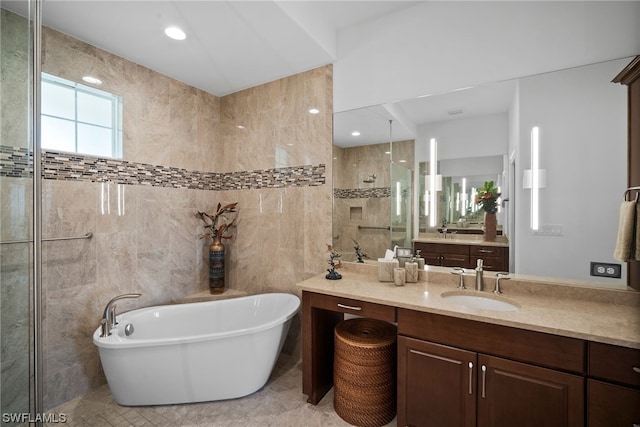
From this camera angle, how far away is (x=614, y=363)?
1.20 m

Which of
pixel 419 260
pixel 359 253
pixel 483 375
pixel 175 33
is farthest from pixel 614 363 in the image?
pixel 175 33

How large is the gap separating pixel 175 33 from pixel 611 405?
3166 millimetres

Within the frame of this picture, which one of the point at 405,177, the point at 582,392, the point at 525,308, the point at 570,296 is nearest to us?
the point at 582,392

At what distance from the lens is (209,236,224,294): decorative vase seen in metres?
2.86

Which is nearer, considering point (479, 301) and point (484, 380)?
point (484, 380)

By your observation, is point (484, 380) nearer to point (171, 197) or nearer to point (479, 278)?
point (479, 278)

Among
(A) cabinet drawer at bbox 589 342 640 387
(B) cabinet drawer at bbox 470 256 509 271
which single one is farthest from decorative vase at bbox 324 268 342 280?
(A) cabinet drawer at bbox 589 342 640 387

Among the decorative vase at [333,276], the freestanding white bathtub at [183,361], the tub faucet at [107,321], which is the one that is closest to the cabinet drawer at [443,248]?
the decorative vase at [333,276]

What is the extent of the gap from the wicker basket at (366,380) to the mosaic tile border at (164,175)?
134 centimetres

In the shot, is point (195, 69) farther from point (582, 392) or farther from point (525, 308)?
point (582, 392)

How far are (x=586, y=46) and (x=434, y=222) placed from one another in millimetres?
1311

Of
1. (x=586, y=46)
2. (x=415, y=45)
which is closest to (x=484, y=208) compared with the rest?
(x=586, y=46)

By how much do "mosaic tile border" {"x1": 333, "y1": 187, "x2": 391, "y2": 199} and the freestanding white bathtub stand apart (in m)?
1.02

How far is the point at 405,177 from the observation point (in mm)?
2221
